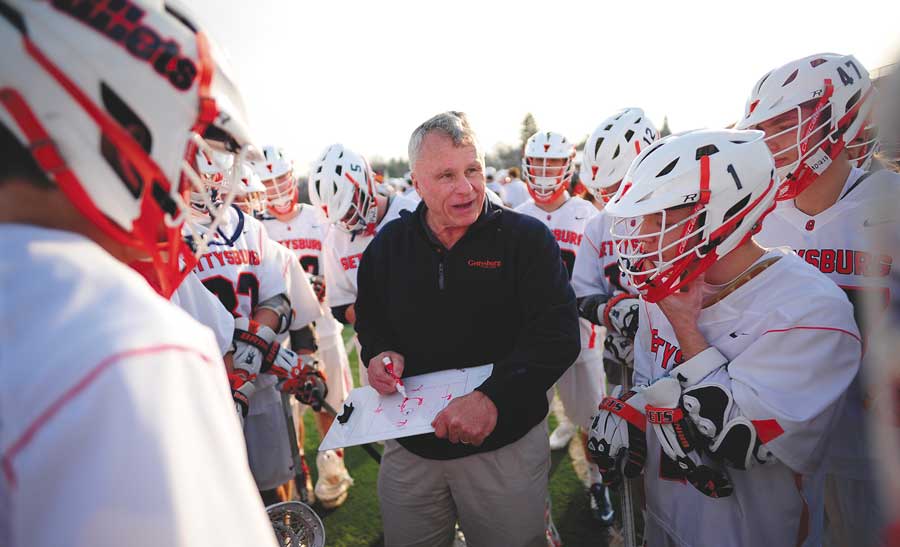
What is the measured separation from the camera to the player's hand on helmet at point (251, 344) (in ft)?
9.59

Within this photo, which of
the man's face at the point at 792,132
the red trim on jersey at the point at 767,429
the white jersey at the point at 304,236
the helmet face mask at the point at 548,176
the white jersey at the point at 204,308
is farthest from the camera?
the white jersey at the point at 304,236

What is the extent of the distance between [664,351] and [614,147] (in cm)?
282

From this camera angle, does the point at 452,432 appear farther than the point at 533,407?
No

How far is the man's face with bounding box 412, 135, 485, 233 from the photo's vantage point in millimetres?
2551

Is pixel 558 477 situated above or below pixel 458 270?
below

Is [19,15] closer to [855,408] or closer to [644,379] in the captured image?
[644,379]

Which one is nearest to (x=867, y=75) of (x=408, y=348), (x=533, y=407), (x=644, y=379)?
(x=644, y=379)

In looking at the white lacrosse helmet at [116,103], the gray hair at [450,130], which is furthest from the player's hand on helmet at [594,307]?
the white lacrosse helmet at [116,103]

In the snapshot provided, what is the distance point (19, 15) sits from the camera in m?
0.84

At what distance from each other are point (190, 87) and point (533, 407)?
84.9 inches

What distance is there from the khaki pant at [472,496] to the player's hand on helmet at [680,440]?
30.6 inches

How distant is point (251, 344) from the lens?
119 inches

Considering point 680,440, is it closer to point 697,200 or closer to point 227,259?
point 697,200

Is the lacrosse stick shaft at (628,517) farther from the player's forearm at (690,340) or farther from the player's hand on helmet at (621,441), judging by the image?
the player's forearm at (690,340)
